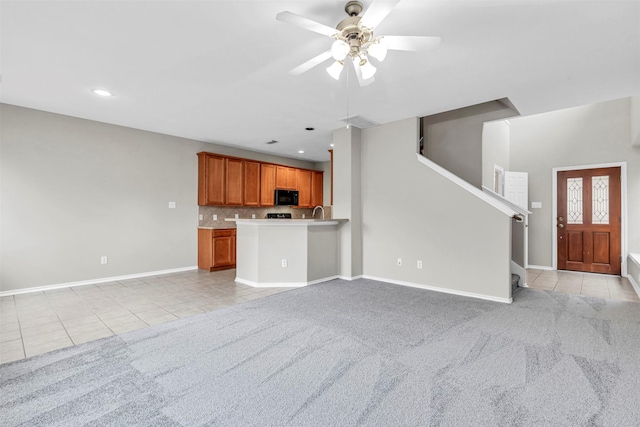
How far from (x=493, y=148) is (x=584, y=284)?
2676 mm

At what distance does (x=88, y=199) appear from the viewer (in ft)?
15.3

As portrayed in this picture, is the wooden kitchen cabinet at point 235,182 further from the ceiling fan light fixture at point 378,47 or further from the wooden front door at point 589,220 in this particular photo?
the wooden front door at point 589,220

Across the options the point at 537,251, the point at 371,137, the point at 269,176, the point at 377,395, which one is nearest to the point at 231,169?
the point at 269,176

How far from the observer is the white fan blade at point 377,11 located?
5.47 ft

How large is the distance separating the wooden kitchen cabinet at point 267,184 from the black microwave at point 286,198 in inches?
4.7

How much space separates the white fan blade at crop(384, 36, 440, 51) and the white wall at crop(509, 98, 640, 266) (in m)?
5.52

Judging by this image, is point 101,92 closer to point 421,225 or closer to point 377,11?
point 377,11

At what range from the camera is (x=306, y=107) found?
4129 millimetres

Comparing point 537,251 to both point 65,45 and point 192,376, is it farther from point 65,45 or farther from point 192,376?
point 65,45

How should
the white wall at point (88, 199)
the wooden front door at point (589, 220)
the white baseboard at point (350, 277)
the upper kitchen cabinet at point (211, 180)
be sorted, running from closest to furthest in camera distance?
the white wall at point (88, 199) → the white baseboard at point (350, 277) → the wooden front door at point (589, 220) → the upper kitchen cabinet at point (211, 180)

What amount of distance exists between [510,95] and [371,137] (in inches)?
79.5

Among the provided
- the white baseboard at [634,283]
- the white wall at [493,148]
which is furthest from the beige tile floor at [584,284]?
the white wall at [493,148]

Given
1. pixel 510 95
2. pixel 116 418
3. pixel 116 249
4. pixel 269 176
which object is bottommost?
pixel 116 418

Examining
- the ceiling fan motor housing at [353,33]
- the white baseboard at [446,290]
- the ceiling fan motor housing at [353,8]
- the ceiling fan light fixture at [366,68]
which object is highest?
the ceiling fan motor housing at [353,8]
